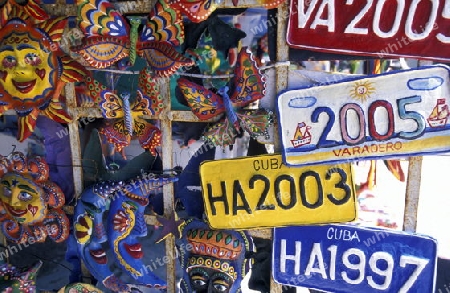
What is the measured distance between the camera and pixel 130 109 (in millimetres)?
2250

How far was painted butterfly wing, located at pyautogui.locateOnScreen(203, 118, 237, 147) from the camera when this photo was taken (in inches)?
83.7

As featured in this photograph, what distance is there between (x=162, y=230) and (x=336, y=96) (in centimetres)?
113

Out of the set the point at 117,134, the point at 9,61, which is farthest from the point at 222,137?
the point at 9,61

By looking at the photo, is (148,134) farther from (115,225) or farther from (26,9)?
(26,9)

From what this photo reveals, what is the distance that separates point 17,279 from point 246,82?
1718 mm

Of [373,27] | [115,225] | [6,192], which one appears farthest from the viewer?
[6,192]

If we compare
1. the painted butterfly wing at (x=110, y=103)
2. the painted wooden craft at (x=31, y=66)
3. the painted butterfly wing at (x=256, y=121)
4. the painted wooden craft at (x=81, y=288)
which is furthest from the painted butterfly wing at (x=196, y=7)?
the painted wooden craft at (x=81, y=288)

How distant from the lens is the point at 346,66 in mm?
5723

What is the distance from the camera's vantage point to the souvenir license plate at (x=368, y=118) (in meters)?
1.84

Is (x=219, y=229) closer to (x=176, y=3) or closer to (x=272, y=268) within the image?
(x=272, y=268)

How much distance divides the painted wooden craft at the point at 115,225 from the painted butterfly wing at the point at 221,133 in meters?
0.33

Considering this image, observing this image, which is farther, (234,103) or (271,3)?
(234,103)

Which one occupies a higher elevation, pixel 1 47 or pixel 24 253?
pixel 1 47

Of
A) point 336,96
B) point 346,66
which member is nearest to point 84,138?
point 336,96
